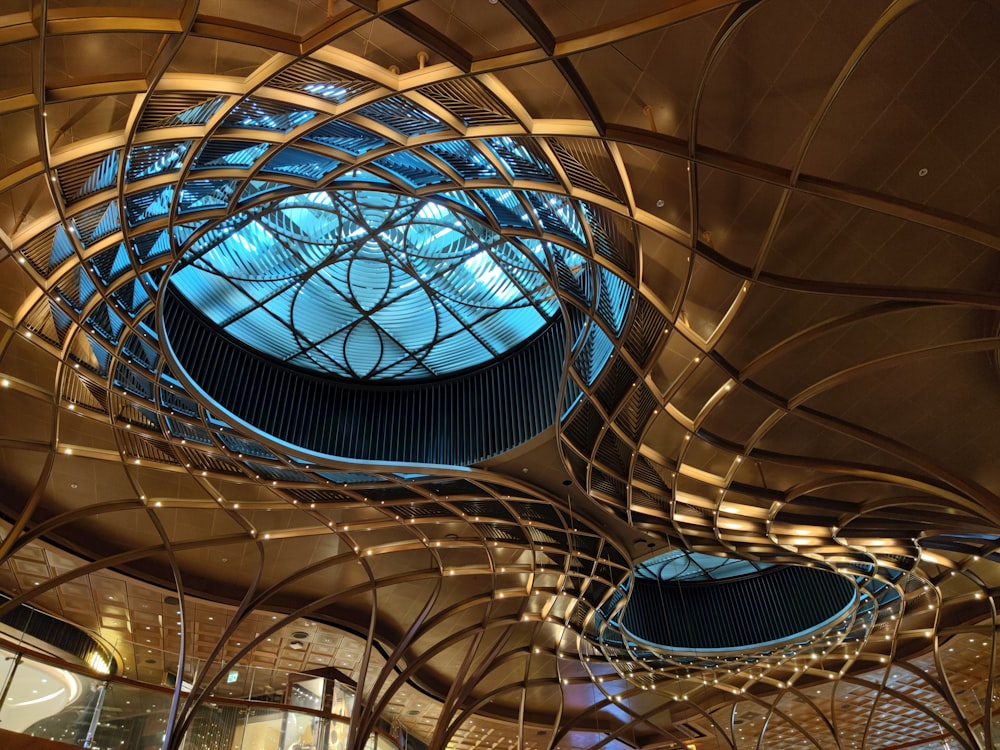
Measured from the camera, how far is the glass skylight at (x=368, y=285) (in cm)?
1967

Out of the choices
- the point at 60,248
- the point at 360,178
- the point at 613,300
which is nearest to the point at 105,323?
the point at 60,248

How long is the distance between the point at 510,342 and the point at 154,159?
12583 mm

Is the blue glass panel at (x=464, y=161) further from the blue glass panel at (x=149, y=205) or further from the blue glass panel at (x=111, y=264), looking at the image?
the blue glass panel at (x=111, y=264)

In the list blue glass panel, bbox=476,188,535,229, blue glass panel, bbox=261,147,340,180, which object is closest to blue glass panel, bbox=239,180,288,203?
blue glass panel, bbox=261,147,340,180

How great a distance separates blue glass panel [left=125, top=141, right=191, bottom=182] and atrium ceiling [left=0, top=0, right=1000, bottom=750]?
10 centimetres

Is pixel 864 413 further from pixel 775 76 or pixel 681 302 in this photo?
pixel 775 76

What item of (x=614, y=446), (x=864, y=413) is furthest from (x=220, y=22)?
(x=864, y=413)

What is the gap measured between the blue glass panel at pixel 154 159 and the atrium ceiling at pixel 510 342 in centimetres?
10

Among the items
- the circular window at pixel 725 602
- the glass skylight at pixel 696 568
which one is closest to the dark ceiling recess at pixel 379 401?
the circular window at pixel 725 602

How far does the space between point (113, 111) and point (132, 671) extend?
2962 centimetres

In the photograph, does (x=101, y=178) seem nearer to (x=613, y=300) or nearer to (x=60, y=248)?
(x=60, y=248)

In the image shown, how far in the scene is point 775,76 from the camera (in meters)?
11.7

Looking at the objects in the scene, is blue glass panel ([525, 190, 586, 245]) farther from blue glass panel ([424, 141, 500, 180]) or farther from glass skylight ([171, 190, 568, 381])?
glass skylight ([171, 190, 568, 381])

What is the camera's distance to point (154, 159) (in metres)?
14.1
